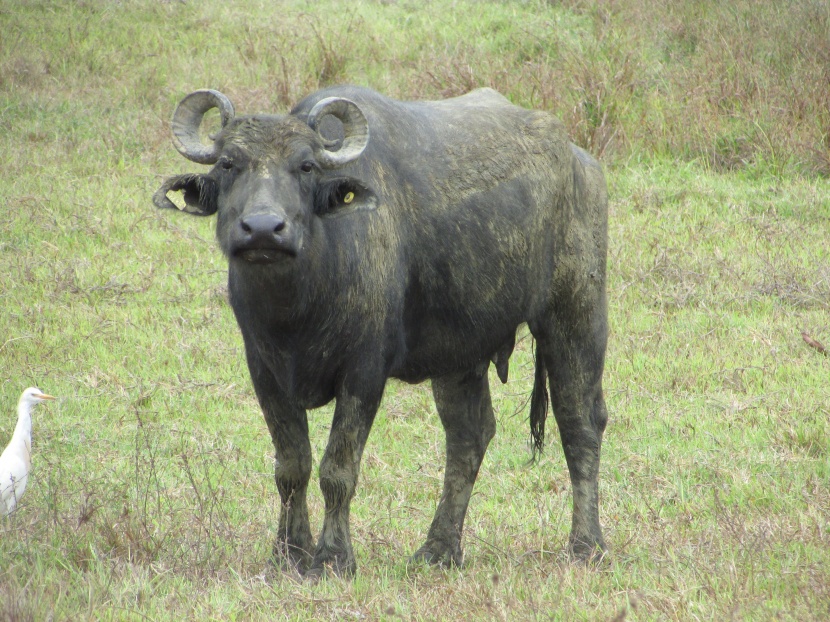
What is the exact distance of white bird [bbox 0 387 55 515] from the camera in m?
4.82

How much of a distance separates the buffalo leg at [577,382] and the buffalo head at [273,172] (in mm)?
1591

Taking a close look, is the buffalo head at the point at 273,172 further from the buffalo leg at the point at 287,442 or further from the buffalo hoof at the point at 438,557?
the buffalo hoof at the point at 438,557

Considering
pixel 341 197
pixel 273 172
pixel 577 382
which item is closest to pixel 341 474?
pixel 341 197

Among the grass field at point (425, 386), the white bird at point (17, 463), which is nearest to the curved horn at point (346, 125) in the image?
the grass field at point (425, 386)

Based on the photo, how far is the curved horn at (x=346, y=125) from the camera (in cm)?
440

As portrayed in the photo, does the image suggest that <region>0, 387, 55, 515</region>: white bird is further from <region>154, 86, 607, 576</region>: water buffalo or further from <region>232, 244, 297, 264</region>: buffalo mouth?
<region>232, 244, 297, 264</region>: buffalo mouth

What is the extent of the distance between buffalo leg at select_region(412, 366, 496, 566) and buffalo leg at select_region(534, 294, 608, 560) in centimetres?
36

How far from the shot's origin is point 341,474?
177 inches

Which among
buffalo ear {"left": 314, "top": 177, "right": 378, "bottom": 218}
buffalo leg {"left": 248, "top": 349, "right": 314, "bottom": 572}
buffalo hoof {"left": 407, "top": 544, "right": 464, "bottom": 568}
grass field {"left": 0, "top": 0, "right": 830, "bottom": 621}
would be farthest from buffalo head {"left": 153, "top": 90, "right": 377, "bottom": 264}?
buffalo hoof {"left": 407, "top": 544, "right": 464, "bottom": 568}

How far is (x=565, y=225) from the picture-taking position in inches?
219

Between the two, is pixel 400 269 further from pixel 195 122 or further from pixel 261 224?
pixel 195 122

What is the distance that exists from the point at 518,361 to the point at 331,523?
3620 millimetres

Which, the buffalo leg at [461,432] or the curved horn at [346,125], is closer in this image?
the curved horn at [346,125]

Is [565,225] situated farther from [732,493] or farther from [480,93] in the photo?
[732,493]
